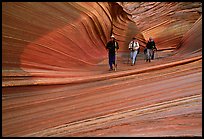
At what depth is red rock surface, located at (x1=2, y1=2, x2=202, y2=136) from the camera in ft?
11.6

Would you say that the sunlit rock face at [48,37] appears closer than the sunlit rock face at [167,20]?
Yes

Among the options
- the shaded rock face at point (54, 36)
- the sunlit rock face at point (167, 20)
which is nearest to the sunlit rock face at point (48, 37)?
the shaded rock face at point (54, 36)

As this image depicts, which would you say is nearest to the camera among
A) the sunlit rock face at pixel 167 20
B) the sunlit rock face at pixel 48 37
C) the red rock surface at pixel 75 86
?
the red rock surface at pixel 75 86

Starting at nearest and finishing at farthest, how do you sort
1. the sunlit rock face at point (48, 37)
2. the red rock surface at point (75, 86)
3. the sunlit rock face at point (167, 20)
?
the red rock surface at point (75, 86) < the sunlit rock face at point (48, 37) < the sunlit rock face at point (167, 20)

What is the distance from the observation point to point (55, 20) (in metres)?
5.81

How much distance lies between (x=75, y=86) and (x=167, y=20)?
8743mm

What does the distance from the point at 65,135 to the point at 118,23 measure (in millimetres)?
7754

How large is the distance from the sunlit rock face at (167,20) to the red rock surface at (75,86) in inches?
200

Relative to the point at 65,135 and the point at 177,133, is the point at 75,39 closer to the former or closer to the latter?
the point at 65,135

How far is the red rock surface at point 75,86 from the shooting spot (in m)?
3.53

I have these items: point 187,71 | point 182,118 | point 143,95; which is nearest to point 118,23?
point 187,71

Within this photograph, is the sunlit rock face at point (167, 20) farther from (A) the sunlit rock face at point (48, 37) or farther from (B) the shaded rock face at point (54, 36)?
(A) the sunlit rock face at point (48, 37)

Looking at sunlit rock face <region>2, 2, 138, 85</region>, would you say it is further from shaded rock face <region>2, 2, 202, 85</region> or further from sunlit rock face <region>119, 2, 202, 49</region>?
sunlit rock face <region>119, 2, 202, 49</region>

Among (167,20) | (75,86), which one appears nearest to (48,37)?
(75,86)
